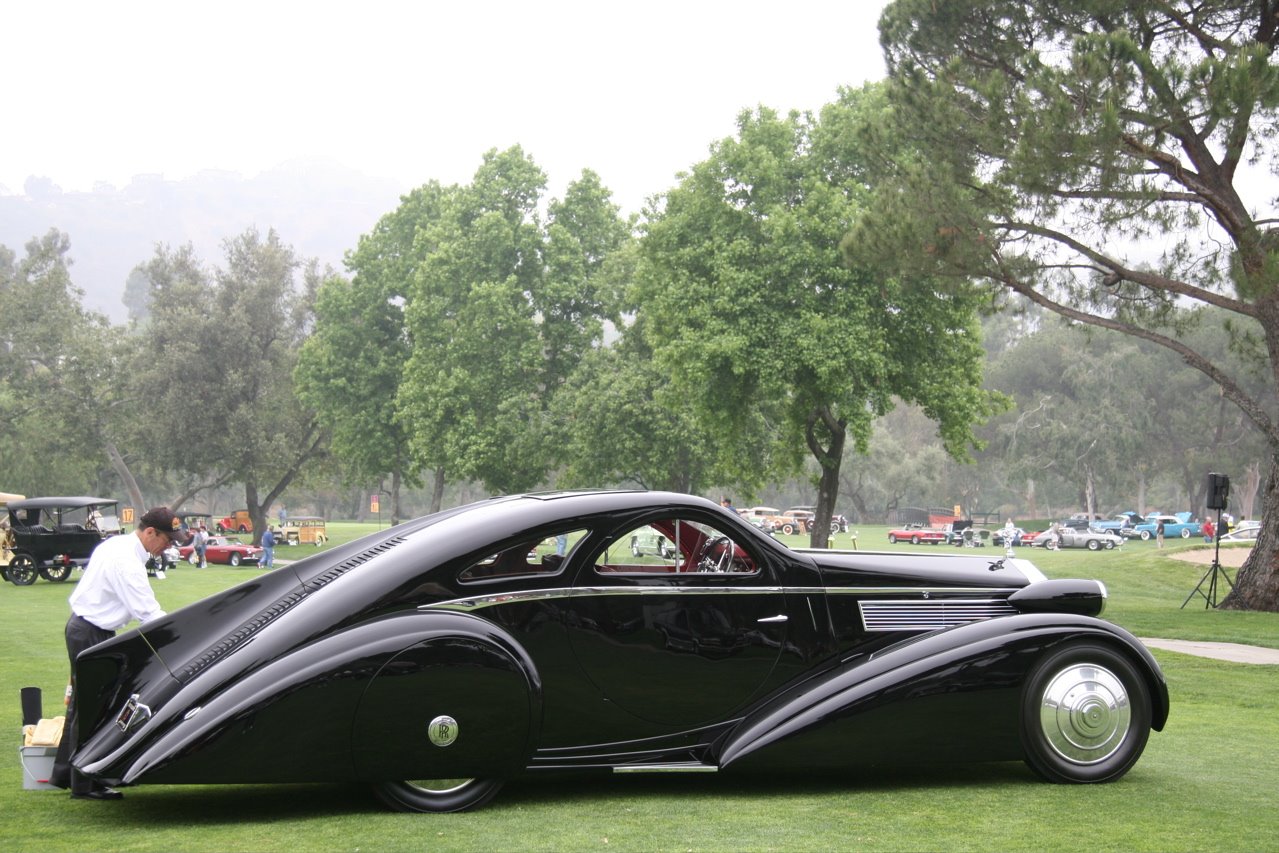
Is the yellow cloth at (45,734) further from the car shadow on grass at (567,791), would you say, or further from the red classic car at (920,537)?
the red classic car at (920,537)

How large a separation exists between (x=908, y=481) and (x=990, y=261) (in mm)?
70171

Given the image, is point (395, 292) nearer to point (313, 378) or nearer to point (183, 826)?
point (313, 378)

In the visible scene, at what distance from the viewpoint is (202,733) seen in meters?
6.04

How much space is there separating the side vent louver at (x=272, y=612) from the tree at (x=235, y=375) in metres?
56.4

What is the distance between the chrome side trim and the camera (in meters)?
6.67

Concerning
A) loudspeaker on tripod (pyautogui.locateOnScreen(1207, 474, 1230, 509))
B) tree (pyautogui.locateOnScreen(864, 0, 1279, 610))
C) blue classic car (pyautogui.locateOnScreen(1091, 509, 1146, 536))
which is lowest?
blue classic car (pyautogui.locateOnScreen(1091, 509, 1146, 536))

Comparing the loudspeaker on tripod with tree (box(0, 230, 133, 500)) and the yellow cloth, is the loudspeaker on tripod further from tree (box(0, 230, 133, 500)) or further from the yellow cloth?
tree (box(0, 230, 133, 500))

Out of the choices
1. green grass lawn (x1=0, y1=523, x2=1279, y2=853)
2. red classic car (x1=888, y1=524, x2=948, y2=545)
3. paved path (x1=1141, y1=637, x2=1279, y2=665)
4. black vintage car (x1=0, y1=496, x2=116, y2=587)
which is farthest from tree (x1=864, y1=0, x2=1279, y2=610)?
red classic car (x1=888, y1=524, x2=948, y2=545)

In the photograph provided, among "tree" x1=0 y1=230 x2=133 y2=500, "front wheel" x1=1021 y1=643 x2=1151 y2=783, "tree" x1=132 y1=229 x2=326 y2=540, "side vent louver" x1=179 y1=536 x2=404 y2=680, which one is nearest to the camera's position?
"side vent louver" x1=179 y1=536 x2=404 y2=680

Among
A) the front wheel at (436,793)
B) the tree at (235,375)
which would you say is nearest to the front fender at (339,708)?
the front wheel at (436,793)

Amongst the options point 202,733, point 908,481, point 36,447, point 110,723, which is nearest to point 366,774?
point 202,733

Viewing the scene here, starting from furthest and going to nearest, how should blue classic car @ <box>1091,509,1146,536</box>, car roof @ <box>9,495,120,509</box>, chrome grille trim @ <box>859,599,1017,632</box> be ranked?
blue classic car @ <box>1091,509,1146,536</box> → car roof @ <box>9,495,120,509</box> → chrome grille trim @ <box>859,599,1017,632</box>

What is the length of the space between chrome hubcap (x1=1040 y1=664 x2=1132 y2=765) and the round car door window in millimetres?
1626

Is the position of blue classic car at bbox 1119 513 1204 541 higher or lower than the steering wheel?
lower
